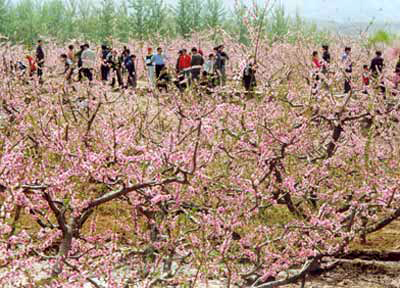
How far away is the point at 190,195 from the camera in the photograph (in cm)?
695

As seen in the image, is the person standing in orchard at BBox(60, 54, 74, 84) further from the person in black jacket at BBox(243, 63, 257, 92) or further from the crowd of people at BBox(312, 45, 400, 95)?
the crowd of people at BBox(312, 45, 400, 95)

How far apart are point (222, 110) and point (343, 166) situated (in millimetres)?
1696

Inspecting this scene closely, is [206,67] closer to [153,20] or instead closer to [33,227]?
[33,227]

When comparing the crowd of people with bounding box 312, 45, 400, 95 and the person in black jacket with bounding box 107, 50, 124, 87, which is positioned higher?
the crowd of people with bounding box 312, 45, 400, 95

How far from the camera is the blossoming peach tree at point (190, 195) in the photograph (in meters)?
5.11

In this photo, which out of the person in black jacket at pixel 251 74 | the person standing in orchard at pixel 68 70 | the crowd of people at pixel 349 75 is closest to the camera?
the person standing in orchard at pixel 68 70

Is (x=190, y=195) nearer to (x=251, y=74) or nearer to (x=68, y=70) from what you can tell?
(x=68, y=70)

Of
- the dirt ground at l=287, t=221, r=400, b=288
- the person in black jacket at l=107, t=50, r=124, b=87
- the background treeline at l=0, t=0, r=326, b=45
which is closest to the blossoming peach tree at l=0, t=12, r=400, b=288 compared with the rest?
the dirt ground at l=287, t=221, r=400, b=288

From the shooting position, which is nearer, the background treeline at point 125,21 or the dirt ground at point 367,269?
the dirt ground at point 367,269

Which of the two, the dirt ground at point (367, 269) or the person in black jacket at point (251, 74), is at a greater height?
the person in black jacket at point (251, 74)

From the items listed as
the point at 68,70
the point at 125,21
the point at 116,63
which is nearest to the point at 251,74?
the point at 68,70

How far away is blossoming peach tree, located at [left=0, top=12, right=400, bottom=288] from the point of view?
5.11 metres

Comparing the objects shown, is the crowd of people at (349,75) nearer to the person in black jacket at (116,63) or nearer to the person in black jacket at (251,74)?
the person in black jacket at (251,74)

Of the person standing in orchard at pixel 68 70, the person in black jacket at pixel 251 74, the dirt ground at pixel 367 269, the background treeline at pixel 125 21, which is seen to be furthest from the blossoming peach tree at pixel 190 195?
the background treeline at pixel 125 21
